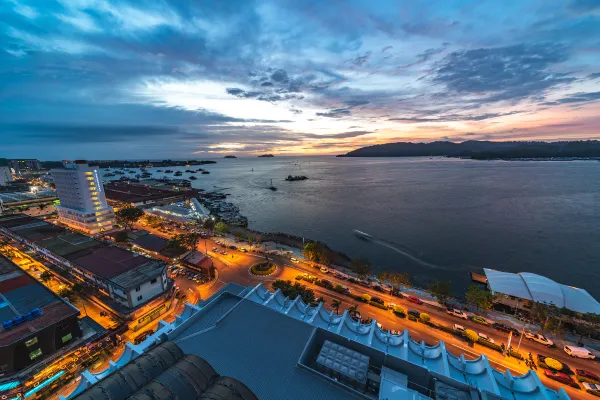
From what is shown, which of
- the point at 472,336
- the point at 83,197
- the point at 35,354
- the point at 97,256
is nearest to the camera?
the point at 35,354

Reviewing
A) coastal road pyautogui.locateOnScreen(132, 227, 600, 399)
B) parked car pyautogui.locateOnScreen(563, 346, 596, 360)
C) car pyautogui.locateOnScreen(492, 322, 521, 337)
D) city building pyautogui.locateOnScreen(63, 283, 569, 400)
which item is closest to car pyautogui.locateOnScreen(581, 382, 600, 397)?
coastal road pyautogui.locateOnScreen(132, 227, 600, 399)

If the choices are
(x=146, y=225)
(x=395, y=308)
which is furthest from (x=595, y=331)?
(x=146, y=225)

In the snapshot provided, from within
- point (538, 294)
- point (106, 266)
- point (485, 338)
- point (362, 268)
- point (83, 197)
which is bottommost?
point (485, 338)

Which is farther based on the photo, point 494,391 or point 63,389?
point 63,389

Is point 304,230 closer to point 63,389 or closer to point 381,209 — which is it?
point 381,209

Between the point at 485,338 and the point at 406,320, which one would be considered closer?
the point at 485,338

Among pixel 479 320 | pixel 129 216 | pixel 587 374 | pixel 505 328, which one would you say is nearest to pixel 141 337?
pixel 479 320

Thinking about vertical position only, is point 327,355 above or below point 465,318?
above

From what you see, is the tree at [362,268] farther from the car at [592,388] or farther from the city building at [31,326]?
the city building at [31,326]

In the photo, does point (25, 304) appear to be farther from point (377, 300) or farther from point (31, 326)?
point (377, 300)
